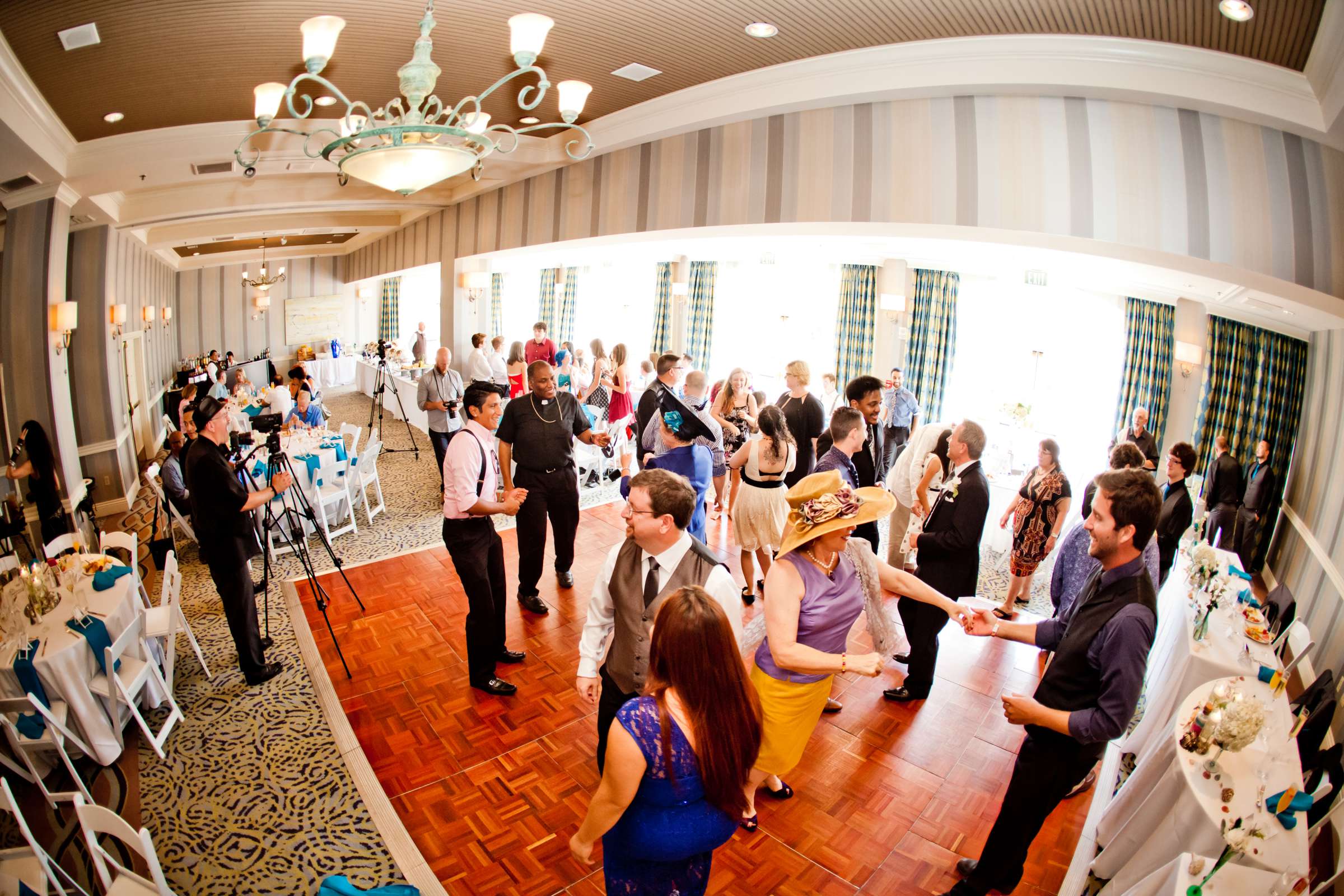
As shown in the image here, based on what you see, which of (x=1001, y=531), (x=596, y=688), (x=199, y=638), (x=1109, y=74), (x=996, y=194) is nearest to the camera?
(x=596, y=688)

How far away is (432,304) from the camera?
19922 millimetres

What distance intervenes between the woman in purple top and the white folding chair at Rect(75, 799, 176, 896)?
1.84 m

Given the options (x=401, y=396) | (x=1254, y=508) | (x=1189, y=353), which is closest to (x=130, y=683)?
(x=1254, y=508)

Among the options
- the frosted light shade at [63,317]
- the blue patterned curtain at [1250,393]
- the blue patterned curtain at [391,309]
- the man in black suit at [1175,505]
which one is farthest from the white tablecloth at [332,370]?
the blue patterned curtain at [1250,393]

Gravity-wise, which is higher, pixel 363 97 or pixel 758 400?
pixel 363 97

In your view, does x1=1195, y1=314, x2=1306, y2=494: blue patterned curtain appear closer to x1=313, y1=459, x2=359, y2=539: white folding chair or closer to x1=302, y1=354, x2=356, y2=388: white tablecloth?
x1=313, y1=459, x2=359, y2=539: white folding chair

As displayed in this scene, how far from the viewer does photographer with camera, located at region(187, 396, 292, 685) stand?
351cm

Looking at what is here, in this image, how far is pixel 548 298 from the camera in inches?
657

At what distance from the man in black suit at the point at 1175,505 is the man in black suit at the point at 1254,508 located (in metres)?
2.09

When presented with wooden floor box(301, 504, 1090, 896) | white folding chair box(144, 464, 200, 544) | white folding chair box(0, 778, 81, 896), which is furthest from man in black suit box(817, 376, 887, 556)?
white folding chair box(144, 464, 200, 544)

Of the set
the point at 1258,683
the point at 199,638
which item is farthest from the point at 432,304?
the point at 1258,683

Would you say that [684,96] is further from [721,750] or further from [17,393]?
[17,393]

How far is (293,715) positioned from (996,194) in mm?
4926

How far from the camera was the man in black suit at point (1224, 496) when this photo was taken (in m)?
6.39
